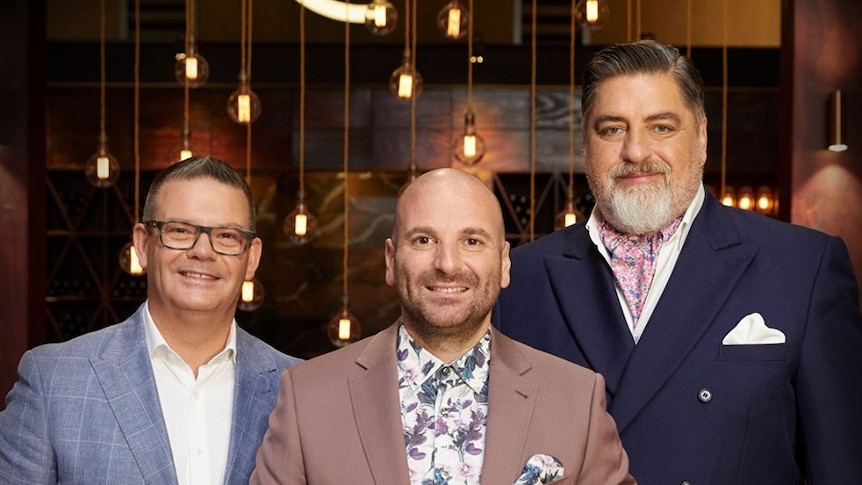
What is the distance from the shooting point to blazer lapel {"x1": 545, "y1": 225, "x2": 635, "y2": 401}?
2721mm

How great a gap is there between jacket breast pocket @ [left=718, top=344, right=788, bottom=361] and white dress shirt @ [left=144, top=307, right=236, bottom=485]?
3.81ft

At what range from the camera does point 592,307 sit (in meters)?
2.79

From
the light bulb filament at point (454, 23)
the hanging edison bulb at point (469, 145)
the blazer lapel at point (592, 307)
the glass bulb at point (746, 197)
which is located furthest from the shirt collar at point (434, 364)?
the glass bulb at point (746, 197)

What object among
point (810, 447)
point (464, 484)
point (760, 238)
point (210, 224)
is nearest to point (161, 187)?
point (210, 224)

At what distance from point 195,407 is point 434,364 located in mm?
674

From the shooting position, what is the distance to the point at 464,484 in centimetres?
227

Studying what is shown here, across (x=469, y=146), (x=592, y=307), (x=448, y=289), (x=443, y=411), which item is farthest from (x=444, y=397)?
(x=469, y=146)

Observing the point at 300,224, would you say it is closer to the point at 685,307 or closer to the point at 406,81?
the point at 406,81

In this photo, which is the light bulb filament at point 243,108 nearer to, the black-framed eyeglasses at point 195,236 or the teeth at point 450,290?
the black-framed eyeglasses at point 195,236

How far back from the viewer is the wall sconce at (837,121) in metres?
6.32

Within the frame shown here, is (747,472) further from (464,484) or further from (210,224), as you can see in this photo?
(210,224)

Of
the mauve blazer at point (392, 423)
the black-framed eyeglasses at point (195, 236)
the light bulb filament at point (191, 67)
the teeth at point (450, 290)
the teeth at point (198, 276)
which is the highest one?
the light bulb filament at point (191, 67)

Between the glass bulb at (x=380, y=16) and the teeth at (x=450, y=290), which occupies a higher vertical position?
the glass bulb at (x=380, y=16)

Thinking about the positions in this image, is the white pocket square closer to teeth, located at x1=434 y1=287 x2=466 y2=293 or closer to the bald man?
the bald man
